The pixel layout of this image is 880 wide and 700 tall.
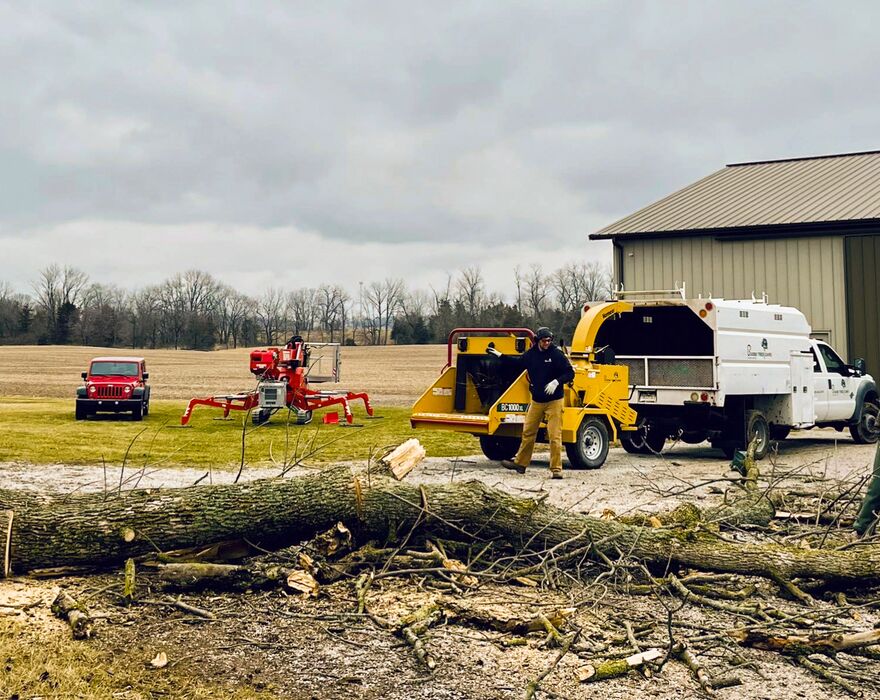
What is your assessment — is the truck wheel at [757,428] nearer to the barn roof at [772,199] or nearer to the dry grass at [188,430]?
the dry grass at [188,430]

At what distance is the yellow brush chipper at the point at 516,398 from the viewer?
13.8 meters

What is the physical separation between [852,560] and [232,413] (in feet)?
75.0

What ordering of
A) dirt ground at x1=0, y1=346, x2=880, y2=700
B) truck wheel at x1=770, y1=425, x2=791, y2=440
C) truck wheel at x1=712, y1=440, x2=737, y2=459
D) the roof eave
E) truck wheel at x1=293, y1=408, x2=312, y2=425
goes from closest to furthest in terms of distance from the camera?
1. dirt ground at x1=0, y1=346, x2=880, y2=700
2. truck wheel at x1=712, y1=440, x2=737, y2=459
3. truck wheel at x1=770, y1=425, x2=791, y2=440
4. truck wheel at x1=293, y1=408, x2=312, y2=425
5. the roof eave

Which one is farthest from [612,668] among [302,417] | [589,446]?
[302,417]

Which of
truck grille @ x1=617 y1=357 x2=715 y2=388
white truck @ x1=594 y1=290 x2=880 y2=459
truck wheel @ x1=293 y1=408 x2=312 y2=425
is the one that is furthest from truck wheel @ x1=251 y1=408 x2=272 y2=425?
truck grille @ x1=617 y1=357 x2=715 y2=388

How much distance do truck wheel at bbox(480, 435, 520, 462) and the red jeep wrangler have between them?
14315 mm

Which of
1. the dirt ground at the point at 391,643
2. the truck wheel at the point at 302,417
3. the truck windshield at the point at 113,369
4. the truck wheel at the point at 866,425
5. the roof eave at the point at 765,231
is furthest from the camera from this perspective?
the truck windshield at the point at 113,369

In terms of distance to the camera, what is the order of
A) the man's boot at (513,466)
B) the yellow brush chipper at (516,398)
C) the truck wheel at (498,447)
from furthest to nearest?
1. the truck wheel at (498,447)
2. the yellow brush chipper at (516,398)
3. the man's boot at (513,466)

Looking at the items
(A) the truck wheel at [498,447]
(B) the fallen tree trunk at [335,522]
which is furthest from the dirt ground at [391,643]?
(A) the truck wheel at [498,447]

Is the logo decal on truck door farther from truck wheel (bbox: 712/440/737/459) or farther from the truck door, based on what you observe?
the truck door

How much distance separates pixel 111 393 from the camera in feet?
86.3

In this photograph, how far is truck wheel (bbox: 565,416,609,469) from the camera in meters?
14.0

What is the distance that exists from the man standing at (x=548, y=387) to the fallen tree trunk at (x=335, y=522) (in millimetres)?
5580

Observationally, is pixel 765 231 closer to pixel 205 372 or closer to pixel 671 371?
pixel 671 371
